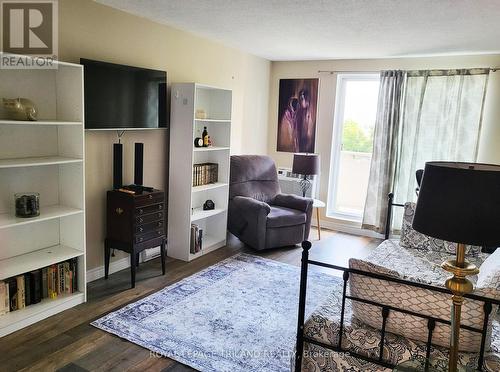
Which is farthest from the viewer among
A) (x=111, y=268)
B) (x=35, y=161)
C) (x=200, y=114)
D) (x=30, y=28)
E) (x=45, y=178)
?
(x=200, y=114)

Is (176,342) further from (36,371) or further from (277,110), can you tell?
(277,110)

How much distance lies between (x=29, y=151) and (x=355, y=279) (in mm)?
2611

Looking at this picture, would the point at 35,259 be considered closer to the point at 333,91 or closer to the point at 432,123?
the point at 333,91

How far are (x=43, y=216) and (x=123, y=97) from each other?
131 centimetres

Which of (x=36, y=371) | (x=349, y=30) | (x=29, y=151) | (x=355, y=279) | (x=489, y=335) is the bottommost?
(x=36, y=371)

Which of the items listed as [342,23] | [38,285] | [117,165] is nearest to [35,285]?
[38,285]

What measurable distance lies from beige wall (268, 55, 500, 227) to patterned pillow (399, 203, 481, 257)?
1.96 m

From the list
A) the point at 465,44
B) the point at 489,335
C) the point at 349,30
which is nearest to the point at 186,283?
the point at 489,335

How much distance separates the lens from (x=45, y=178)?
3.25 m

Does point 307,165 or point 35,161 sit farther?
point 307,165

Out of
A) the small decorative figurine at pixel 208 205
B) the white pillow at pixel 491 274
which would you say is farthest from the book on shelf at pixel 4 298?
the white pillow at pixel 491 274

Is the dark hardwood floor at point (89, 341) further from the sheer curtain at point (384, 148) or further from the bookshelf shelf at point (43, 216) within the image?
the sheer curtain at point (384, 148)

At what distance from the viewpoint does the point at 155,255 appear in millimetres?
4457

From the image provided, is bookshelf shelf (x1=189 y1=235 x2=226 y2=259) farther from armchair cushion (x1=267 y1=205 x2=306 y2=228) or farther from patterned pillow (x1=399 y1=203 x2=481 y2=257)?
patterned pillow (x1=399 y1=203 x2=481 y2=257)
